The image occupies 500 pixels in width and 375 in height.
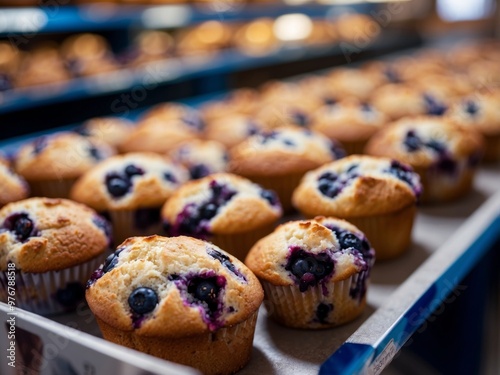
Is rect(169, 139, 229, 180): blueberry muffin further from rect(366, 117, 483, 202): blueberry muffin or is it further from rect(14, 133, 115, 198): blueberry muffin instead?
rect(366, 117, 483, 202): blueberry muffin

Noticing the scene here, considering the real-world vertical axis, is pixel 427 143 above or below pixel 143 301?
below

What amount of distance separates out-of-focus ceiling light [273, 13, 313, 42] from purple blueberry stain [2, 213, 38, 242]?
6.13 m

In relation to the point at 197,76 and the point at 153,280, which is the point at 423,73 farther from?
the point at 153,280

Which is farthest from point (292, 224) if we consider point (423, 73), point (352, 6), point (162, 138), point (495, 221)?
point (352, 6)

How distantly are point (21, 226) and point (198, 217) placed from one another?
66 centimetres

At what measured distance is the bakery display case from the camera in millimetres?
1692

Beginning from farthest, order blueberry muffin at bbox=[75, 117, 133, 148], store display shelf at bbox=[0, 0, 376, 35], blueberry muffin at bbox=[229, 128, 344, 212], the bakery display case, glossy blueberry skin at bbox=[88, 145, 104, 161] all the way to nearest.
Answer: store display shelf at bbox=[0, 0, 376, 35] < blueberry muffin at bbox=[75, 117, 133, 148] < glossy blueberry skin at bbox=[88, 145, 104, 161] < blueberry muffin at bbox=[229, 128, 344, 212] < the bakery display case

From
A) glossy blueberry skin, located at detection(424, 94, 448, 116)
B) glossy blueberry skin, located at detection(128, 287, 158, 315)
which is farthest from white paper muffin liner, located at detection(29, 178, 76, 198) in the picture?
glossy blueberry skin, located at detection(424, 94, 448, 116)

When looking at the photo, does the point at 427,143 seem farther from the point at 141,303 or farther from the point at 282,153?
the point at 141,303

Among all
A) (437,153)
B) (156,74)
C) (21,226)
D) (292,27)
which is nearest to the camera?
(21,226)

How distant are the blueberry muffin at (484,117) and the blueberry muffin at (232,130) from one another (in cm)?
124

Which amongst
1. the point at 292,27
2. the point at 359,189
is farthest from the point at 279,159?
the point at 292,27

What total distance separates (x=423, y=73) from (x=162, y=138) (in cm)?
292

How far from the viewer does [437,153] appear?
2.93m
